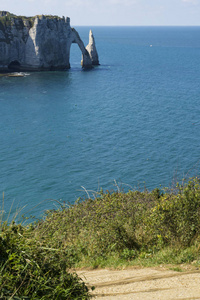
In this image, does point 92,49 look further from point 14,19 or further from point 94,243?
point 94,243

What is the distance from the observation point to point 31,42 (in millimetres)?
97125

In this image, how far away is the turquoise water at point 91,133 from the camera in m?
36.2

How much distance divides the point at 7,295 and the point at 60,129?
153 ft

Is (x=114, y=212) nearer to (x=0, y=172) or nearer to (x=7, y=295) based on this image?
(x=7, y=295)

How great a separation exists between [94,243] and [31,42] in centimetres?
9008

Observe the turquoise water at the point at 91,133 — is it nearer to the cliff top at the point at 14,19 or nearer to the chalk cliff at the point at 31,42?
the chalk cliff at the point at 31,42

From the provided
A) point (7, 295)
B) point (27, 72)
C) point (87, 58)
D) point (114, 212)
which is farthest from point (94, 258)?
point (87, 58)

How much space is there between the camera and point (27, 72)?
96.9m

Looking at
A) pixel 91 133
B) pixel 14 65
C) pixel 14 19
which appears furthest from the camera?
pixel 14 65

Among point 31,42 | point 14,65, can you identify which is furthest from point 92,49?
point 14,65

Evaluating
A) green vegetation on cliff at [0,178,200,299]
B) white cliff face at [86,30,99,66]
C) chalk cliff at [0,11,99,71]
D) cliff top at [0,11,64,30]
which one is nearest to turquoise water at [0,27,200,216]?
green vegetation on cliff at [0,178,200,299]

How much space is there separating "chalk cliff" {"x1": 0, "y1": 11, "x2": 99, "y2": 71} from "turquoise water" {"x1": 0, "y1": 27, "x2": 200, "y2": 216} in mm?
6794

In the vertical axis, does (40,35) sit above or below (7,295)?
above

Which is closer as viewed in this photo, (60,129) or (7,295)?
(7,295)
